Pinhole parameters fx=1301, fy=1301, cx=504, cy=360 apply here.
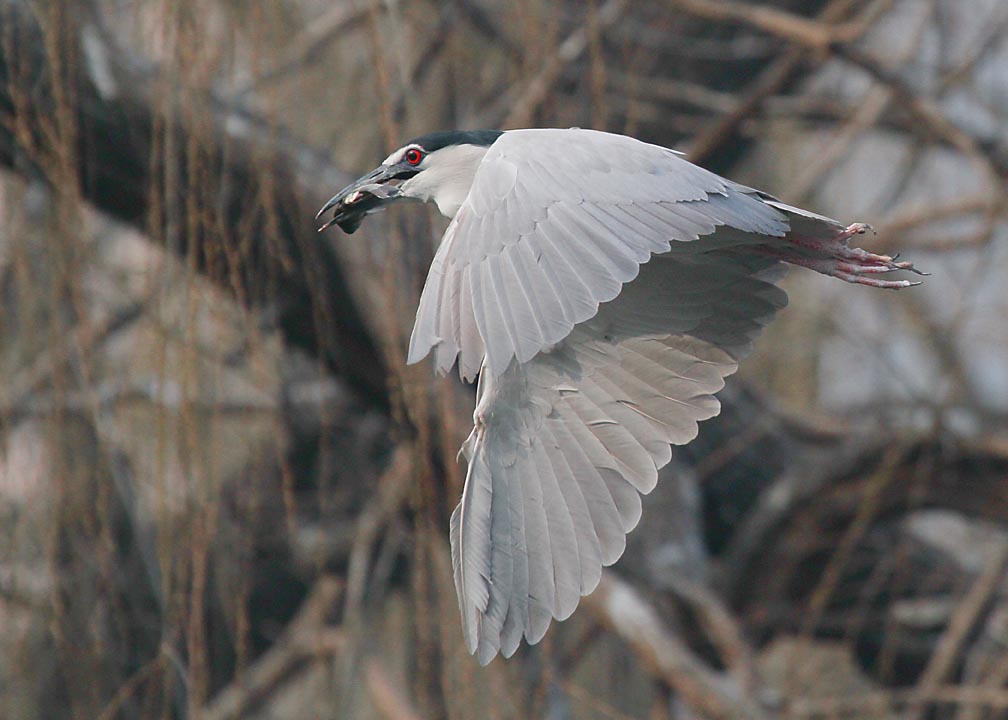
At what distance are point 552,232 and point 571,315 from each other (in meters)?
0.17

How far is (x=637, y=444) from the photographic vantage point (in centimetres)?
190

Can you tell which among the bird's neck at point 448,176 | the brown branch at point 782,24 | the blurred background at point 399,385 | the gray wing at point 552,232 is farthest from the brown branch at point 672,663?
the brown branch at point 782,24

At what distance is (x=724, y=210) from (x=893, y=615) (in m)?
1.61

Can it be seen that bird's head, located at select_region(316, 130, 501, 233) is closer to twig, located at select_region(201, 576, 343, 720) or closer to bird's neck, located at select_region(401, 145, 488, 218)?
bird's neck, located at select_region(401, 145, 488, 218)

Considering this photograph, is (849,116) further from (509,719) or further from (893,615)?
(509,719)

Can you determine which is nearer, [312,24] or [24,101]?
[24,101]

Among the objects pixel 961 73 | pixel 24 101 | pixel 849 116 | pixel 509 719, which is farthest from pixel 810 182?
pixel 24 101

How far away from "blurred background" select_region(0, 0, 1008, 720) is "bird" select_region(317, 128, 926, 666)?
0.24 m

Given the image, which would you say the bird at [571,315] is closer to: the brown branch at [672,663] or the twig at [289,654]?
the brown branch at [672,663]

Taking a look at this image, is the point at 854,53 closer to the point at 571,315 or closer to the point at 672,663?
the point at 672,663

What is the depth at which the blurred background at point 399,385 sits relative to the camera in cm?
209

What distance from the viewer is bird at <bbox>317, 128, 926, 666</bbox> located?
1527mm

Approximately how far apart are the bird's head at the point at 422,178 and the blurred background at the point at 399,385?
0.07 metres

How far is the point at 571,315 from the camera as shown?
1463 mm
